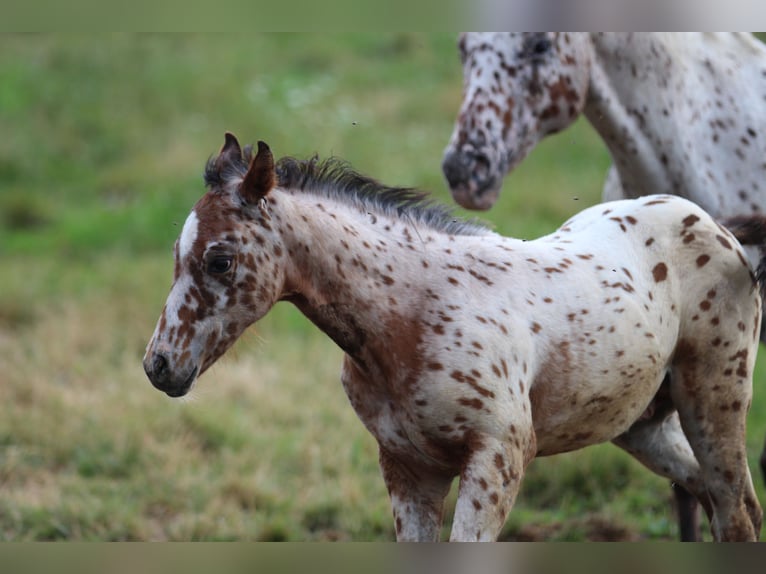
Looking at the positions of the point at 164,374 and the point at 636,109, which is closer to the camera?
the point at 164,374

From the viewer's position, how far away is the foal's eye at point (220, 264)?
8.97ft

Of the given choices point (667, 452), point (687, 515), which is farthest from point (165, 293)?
point (667, 452)

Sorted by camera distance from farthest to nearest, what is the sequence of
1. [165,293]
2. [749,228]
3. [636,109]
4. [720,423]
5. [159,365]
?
[165,293] < [636,109] < [749,228] < [720,423] < [159,365]

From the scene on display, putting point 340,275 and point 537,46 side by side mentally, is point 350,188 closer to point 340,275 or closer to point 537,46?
point 340,275

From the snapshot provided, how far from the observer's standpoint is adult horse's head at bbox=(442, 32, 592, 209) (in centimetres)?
407

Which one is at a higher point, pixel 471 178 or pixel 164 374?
pixel 471 178

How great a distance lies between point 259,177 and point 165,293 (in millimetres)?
6088

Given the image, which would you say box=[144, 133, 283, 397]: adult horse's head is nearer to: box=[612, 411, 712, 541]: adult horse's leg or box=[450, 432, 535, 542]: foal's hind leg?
box=[450, 432, 535, 542]: foal's hind leg

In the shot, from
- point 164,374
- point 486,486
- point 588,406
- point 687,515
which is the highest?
point 164,374

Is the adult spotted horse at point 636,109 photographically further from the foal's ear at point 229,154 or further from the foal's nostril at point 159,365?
the foal's nostril at point 159,365

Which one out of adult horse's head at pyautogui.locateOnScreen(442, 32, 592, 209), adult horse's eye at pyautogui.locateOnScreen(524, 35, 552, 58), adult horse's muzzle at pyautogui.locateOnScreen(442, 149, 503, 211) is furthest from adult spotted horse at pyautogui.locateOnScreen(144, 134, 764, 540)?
adult horse's eye at pyautogui.locateOnScreen(524, 35, 552, 58)

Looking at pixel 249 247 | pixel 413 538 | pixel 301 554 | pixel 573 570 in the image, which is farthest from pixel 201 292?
pixel 573 570

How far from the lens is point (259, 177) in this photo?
274cm

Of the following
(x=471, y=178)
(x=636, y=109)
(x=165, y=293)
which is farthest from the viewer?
(x=165, y=293)
